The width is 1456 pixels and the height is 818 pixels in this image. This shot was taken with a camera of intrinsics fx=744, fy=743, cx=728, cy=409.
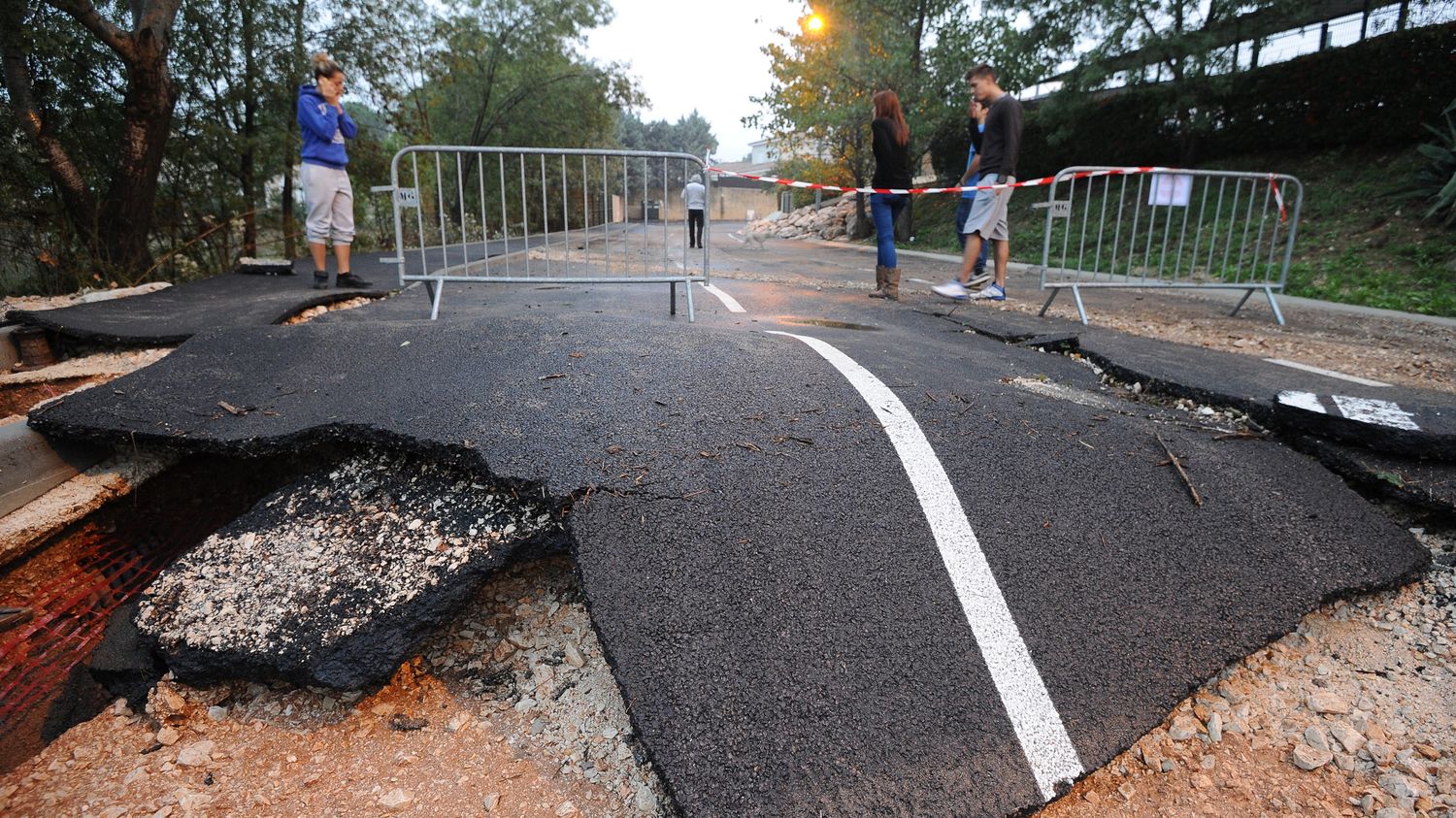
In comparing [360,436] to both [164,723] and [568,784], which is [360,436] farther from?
[568,784]

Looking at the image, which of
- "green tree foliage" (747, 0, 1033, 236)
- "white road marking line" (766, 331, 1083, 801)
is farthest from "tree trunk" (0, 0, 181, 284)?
"green tree foliage" (747, 0, 1033, 236)

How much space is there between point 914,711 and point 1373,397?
3.51 m

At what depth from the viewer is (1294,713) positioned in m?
2.29

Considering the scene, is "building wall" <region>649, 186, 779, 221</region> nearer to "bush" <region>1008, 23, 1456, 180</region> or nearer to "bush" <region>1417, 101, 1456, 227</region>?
"bush" <region>1008, 23, 1456, 180</region>

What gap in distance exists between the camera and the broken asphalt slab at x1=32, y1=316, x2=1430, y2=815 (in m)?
1.94

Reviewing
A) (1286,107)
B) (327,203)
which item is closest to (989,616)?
(327,203)

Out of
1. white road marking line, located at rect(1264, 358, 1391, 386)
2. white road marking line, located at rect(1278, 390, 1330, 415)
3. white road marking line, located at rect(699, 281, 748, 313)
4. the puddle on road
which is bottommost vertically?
white road marking line, located at rect(1264, 358, 1391, 386)

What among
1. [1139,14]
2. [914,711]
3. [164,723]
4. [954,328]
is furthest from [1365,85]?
[164,723]

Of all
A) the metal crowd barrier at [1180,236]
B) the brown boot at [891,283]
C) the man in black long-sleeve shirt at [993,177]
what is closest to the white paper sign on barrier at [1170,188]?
the metal crowd barrier at [1180,236]

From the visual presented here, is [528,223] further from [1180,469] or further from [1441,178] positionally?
[1180,469]

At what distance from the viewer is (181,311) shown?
20.5 ft

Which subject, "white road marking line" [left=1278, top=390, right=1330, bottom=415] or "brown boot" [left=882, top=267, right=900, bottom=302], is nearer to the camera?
"white road marking line" [left=1278, top=390, right=1330, bottom=415]

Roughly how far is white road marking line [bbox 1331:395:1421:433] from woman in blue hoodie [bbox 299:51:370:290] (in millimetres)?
7909

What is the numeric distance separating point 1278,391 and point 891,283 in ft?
15.3
